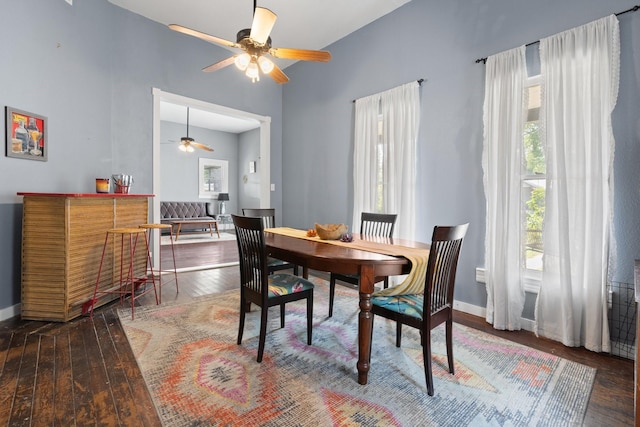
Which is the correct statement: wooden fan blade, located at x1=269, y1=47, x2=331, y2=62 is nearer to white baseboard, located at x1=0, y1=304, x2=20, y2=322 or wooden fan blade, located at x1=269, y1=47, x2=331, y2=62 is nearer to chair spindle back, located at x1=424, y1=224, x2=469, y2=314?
chair spindle back, located at x1=424, y1=224, x2=469, y2=314

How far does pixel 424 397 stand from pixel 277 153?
13.8ft

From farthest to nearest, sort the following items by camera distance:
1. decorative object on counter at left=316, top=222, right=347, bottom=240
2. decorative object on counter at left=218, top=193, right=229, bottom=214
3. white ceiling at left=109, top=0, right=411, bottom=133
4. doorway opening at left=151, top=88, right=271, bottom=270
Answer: decorative object on counter at left=218, top=193, right=229, bottom=214
doorway opening at left=151, top=88, right=271, bottom=270
white ceiling at left=109, top=0, right=411, bottom=133
decorative object on counter at left=316, top=222, right=347, bottom=240

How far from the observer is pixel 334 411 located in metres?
1.49

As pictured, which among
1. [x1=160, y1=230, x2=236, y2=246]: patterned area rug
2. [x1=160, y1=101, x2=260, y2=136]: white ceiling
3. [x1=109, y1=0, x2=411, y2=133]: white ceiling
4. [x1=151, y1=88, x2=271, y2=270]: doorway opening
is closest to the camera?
[x1=109, y1=0, x2=411, y2=133]: white ceiling

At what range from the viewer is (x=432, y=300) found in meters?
1.67

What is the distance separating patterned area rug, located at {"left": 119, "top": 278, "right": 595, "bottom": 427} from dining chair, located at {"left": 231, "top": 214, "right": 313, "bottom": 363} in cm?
21

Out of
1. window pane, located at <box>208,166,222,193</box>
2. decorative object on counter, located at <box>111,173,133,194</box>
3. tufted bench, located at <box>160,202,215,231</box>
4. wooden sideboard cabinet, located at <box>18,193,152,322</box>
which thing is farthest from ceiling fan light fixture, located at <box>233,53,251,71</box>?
window pane, located at <box>208,166,222,193</box>

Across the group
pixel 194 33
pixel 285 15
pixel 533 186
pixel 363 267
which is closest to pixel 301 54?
pixel 194 33

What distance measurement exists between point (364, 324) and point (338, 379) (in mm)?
362

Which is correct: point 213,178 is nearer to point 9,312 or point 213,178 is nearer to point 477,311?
point 9,312

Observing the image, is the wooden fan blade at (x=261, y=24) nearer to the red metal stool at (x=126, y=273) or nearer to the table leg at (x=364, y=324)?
the table leg at (x=364, y=324)

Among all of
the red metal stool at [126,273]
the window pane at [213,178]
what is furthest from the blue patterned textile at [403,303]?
the window pane at [213,178]

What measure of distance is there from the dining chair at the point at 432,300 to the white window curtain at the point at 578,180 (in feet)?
3.48

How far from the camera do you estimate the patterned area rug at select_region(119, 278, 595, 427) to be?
1.46m
